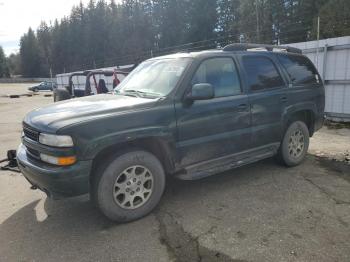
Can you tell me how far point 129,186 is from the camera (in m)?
3.69

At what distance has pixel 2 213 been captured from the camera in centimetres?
414

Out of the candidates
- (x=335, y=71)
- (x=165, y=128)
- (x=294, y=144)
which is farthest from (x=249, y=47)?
(x=335, y=71)

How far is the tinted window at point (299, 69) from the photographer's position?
5.27 m

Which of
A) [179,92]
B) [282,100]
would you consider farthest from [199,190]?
[282,100]

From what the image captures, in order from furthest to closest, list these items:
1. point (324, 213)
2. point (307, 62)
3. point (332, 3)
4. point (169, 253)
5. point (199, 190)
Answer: point (332, 3) < point (307, 62) < point (199, 190) < point (324, 213) < point (169, 253)

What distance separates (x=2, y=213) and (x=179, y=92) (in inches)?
106

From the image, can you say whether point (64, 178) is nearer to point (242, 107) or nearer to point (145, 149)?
point (145, 149)

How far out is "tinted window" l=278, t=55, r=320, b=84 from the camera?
5.27 m

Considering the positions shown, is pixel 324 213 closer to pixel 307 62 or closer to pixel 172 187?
pixel 172 187

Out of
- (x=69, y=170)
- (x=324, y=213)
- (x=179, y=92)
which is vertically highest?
(x=179, y=92)

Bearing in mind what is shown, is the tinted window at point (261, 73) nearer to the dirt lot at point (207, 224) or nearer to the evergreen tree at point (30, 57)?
the dirt lot at point (207, 224)

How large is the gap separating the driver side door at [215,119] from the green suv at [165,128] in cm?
1

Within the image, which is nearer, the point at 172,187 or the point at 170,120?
the point at 170,120

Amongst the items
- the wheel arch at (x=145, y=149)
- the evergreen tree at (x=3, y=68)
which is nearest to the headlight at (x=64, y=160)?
the wheel arch at (x=145, y=149)
